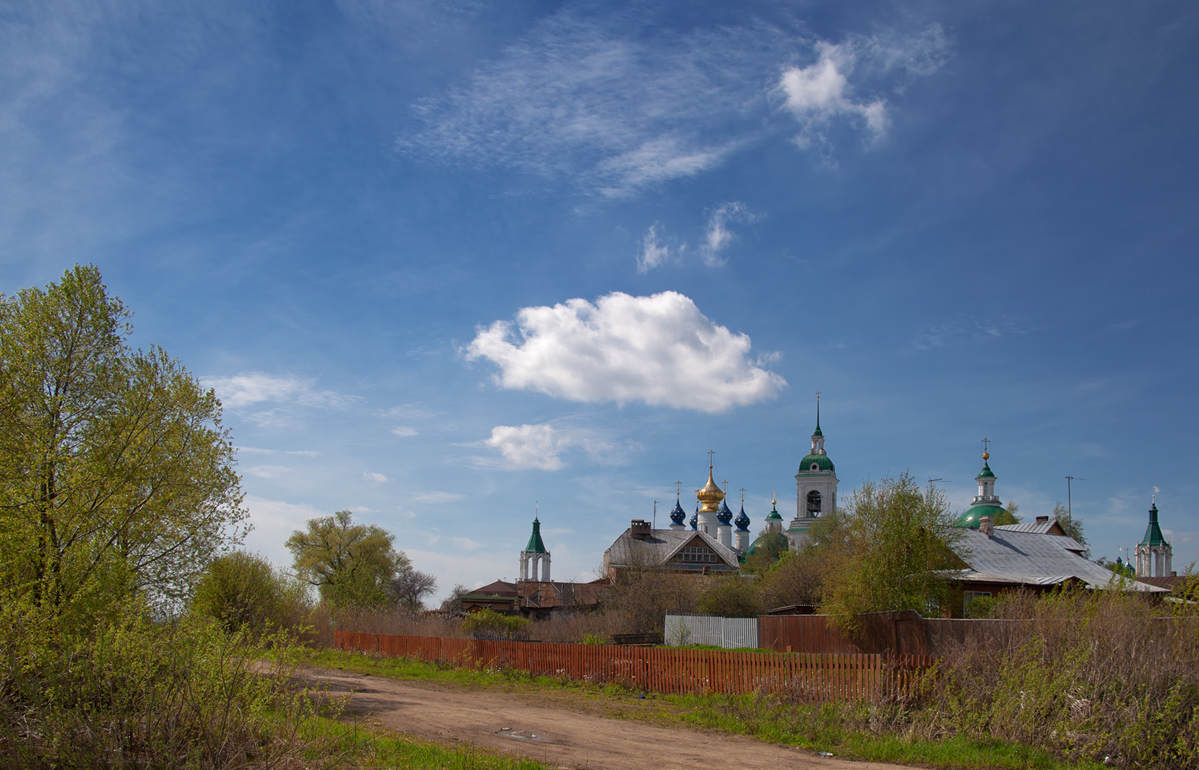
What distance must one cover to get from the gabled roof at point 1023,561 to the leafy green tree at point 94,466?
1098 inches

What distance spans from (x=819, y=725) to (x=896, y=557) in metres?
12.9

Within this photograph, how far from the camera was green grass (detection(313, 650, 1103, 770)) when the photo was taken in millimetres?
11383

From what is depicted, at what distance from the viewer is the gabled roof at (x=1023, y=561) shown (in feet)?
108

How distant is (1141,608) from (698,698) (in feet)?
28.6

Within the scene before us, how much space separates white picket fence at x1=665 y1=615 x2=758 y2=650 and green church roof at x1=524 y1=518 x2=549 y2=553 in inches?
1984

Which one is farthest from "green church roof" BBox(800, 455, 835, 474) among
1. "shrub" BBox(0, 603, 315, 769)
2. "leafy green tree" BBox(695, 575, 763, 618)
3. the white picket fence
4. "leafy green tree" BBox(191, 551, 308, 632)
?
"shrub" BBox(0, 603, 315, 769)

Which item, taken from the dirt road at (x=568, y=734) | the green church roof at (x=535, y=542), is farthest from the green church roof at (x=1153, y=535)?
the dirt road at (x=568, y=734)

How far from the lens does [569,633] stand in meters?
36.6

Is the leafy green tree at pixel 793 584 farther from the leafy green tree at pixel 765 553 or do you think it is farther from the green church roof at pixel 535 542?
the green church roof at pixel 535 542

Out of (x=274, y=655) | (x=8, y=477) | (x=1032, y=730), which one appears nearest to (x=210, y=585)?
(x=8, y=477)

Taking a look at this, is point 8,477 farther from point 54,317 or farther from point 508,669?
point 508,669

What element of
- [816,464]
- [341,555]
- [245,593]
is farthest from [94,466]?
[816,464]

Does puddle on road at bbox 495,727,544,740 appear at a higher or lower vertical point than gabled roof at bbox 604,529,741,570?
lower

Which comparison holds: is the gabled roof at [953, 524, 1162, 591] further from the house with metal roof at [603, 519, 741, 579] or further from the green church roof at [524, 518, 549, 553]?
the green church roof at [524, 518, 549, 553]
